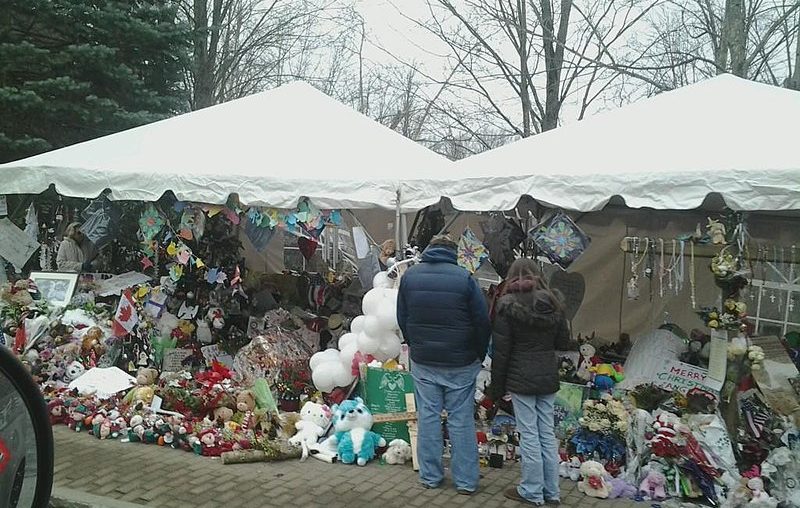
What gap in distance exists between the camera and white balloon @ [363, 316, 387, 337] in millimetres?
5590

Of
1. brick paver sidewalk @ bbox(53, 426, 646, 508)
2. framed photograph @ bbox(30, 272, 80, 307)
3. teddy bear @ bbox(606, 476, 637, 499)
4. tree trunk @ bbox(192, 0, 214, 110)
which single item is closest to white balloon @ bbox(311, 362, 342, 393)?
brick paver sidewalk @ bbox(53, 426, 646, 508)

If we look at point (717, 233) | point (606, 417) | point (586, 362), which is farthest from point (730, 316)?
point (586, 362)

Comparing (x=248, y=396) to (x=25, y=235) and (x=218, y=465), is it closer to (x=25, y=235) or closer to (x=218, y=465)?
(x=218, y=465)

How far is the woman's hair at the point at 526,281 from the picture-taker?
4.54m

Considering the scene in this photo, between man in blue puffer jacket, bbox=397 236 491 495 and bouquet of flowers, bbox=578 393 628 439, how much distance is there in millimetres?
954

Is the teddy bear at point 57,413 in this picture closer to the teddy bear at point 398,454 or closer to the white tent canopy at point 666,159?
the teddy bear at point 398,454

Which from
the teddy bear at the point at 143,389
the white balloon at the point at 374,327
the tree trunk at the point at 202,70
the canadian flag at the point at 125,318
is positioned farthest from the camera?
the tree trunk at the point at 202,70

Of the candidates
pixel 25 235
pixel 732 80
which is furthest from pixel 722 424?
pixel 25 235

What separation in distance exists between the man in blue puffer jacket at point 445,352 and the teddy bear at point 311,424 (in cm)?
108

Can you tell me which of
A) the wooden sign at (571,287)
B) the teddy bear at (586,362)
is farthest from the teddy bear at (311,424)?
the wooden sign at (571,287)

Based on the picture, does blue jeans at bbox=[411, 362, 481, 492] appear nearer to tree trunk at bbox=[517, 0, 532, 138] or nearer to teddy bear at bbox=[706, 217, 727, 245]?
teddy bear at bbox=[706, 217, 727, 245]

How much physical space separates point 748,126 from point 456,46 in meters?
10.6

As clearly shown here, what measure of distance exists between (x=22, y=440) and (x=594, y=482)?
11.9 feet

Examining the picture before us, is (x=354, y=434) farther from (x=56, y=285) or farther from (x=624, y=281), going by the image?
(x=624, y=281)
